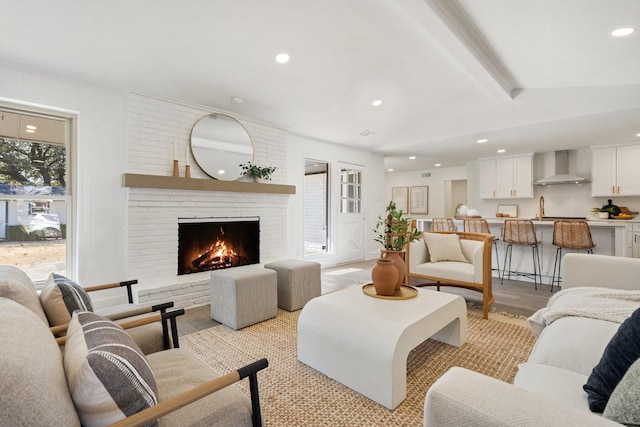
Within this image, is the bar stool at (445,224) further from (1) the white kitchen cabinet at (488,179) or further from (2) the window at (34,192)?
(2) the window at (34,192)

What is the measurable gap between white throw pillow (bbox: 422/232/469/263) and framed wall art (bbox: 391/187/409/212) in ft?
Result: 22.2

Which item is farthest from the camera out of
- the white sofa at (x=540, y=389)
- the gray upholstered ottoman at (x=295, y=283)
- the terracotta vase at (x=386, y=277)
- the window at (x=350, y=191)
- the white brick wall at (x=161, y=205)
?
the window at (x=350, y=191)

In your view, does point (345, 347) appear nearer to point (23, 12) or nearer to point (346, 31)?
point (346, 31)

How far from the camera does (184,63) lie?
10.3 ft

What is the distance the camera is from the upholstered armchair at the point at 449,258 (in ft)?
10.8

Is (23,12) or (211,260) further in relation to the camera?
(211,260)

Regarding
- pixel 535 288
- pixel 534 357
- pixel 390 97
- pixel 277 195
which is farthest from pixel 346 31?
pixel 535 288

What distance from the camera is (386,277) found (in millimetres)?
2328

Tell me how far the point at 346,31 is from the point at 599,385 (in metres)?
3.12

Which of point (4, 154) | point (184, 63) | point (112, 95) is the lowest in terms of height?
point (4, 154)

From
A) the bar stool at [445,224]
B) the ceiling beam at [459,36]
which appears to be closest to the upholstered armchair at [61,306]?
the ceiling beam at [459,36]

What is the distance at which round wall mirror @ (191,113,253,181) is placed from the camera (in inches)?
157

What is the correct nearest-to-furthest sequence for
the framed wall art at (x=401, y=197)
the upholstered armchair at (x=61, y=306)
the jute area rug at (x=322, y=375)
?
the upholstered armchair at (x=61, y=306) < the jute area rug at (x=322, y=375) < the framed wall art at (x=401, y=197)

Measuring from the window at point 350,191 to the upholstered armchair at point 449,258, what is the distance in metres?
2.63
